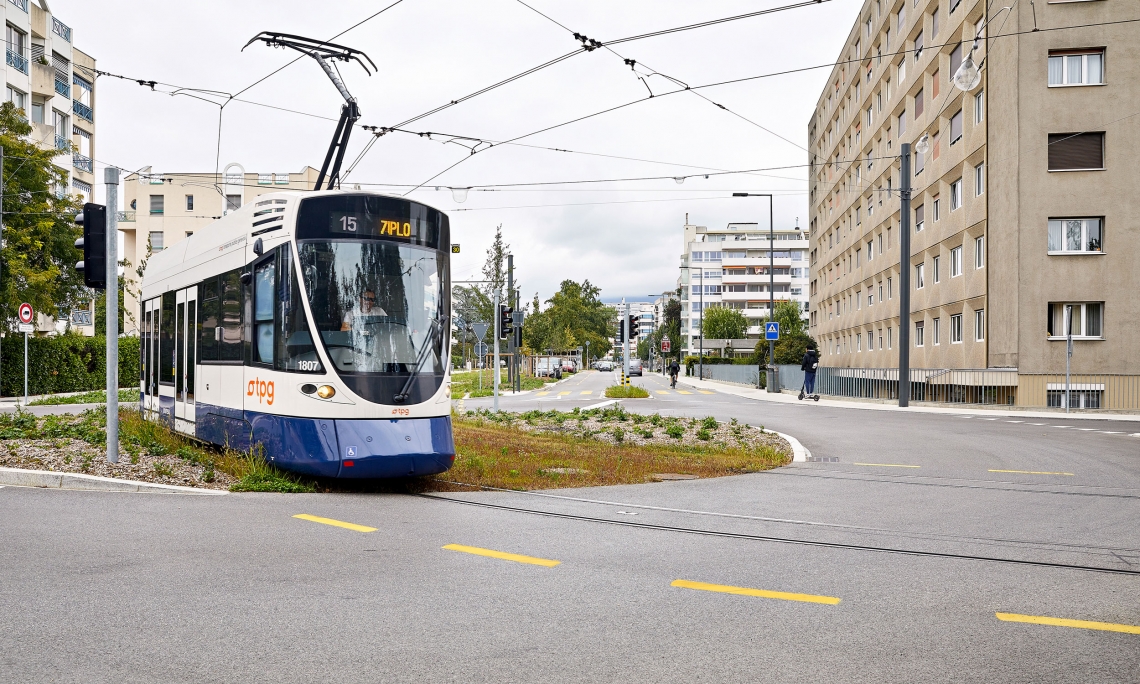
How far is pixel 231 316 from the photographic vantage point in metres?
10.7

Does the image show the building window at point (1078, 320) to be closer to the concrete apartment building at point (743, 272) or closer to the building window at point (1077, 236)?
the building window at point (1077, 236)

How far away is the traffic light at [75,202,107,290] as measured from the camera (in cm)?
1103

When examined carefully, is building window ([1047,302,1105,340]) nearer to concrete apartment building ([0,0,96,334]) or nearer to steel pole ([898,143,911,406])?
steel pole ([898,143,911,406])

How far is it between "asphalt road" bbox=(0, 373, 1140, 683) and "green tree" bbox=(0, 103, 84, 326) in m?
25.2

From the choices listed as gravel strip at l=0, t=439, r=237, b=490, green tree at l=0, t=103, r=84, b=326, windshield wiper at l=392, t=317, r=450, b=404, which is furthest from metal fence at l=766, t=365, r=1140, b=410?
green tree at l=0, t=103, r=84, b=326

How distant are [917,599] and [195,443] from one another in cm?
1130

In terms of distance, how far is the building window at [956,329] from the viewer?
33281 mm

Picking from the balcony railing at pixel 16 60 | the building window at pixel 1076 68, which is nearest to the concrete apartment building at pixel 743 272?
the balcony railing at pixel 16 60

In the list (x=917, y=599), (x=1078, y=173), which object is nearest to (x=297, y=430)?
(x=917, y=599)

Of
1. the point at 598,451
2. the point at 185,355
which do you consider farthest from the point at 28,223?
the point at 598,451

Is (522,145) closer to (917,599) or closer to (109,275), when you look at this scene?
(109,275)

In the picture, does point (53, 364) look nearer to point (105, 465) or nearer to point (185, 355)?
point (185, 355)

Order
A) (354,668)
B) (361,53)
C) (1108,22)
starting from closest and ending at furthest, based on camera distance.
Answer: (354,668), (361,53), (1108,22)

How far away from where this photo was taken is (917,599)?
5.26 metres
